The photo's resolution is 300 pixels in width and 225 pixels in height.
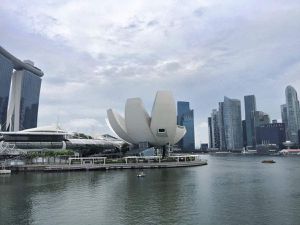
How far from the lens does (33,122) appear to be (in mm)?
197750

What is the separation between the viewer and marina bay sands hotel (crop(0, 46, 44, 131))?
161125mm

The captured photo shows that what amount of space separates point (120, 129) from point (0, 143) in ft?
109

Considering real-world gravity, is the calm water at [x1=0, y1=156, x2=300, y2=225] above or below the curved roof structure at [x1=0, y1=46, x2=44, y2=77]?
below

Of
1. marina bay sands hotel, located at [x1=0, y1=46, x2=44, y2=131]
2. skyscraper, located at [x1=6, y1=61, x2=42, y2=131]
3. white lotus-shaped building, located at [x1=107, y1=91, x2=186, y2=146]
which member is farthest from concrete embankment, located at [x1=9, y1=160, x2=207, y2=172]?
skyscraper, located at [x1=6, y1=61, x2=42, y2=131]

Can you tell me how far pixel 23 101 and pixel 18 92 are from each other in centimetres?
562

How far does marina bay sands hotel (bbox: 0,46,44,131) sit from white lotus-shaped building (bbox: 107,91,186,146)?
251 ft

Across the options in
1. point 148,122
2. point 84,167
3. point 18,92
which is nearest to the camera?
point 84,167

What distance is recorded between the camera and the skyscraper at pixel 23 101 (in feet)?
582

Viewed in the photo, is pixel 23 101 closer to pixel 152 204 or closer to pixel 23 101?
pixel 23 101

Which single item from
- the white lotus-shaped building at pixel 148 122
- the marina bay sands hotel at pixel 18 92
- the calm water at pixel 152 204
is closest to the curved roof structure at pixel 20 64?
the marina bay sands hotel at pixel 18 92

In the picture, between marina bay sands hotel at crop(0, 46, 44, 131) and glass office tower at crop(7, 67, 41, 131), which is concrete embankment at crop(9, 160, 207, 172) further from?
glass office tower at crop(7, 67, 41, 131)

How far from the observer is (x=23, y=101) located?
18150cm

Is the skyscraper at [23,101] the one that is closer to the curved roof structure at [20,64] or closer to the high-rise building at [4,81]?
the curved roof structure at [20,64]

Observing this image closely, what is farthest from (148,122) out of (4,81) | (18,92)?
(18,92)
